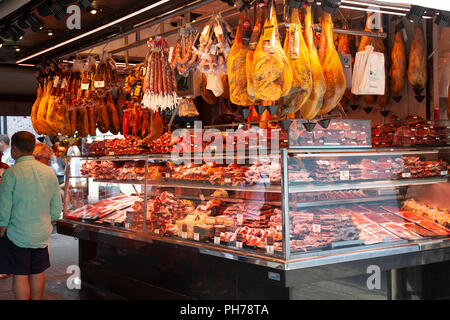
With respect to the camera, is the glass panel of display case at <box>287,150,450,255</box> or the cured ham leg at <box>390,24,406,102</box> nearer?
the glass panel of display case at <box>287,150,450,255</box>

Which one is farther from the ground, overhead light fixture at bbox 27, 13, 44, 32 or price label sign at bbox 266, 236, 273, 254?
overhead light fixture at bbox 27, 13, 44, 32

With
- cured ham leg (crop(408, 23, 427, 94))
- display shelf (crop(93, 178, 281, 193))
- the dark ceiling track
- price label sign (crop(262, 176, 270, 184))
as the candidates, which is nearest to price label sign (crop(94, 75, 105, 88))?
the dark ceiling track

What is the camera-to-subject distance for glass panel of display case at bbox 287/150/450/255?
389cm

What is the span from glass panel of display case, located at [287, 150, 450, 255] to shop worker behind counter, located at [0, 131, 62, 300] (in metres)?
2.32

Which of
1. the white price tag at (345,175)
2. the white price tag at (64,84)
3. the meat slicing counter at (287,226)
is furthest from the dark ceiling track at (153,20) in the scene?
the white price tag at (345,175)

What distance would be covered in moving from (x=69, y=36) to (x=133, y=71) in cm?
81

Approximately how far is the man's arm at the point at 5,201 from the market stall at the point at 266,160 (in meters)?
1.23

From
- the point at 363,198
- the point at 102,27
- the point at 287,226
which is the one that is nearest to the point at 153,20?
the point at 102,27

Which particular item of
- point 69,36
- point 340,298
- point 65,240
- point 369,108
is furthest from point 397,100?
point 65,240

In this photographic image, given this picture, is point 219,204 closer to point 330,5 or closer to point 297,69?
point 297,69

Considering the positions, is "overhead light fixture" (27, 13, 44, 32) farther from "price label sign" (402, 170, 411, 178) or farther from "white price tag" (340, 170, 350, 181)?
"price label sign" (402, 170, 411, 178)

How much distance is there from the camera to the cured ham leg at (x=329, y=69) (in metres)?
3.62

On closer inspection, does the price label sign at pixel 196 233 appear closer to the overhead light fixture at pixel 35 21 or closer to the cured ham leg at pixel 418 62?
the overhead light fixture at pixel 35 21
